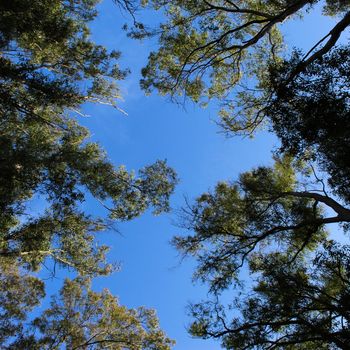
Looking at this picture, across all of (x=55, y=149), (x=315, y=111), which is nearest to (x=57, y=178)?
(x=55, y=149)

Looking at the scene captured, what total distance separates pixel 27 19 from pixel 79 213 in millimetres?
A: 4307

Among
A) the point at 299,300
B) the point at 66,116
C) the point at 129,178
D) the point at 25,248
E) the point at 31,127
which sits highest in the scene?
the point at 66,116

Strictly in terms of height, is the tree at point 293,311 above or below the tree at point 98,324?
below

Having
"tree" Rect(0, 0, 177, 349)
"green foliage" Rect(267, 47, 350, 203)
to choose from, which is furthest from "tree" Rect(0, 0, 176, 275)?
"green foliage" Rect(267, 47, 350, 203)

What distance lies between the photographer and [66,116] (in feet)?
38.5

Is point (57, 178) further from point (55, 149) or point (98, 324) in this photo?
point (98, 324)

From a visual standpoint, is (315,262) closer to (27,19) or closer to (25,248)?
(25,248)

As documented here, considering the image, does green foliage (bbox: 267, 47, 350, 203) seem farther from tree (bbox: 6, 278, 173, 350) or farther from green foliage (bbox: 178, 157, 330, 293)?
tree (bbox: 6, 278, 173, 350)

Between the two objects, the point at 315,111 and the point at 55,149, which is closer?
the point at 315,111

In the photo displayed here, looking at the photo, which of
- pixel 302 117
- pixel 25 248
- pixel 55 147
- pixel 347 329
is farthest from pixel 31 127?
pixel 347 329

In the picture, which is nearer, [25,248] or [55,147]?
[25,248]

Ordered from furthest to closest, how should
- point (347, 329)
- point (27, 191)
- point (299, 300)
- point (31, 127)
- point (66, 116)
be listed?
point (66, 116) < point (31, 127) < point (27, 191) < point (299, 300) < point (347, 329)

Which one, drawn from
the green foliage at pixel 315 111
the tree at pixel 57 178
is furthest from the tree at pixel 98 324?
the green foliage at pixel 315 111

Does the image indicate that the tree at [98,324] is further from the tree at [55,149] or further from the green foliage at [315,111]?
the green foliage at [315,111]
